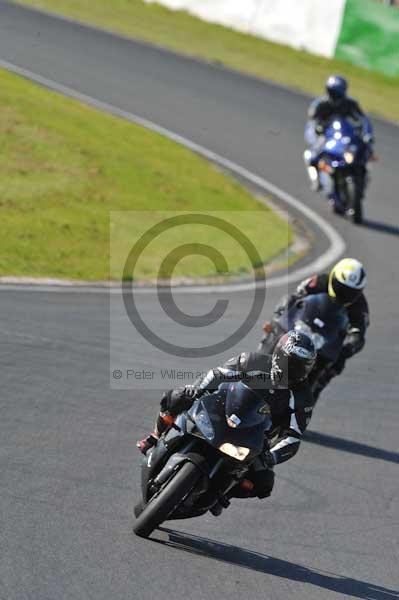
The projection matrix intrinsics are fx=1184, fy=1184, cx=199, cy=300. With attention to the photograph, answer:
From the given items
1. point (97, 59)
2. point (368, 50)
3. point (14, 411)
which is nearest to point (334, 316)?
point (14, 411)

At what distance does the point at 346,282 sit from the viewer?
1001 centimetres

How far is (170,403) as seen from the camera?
290 inches

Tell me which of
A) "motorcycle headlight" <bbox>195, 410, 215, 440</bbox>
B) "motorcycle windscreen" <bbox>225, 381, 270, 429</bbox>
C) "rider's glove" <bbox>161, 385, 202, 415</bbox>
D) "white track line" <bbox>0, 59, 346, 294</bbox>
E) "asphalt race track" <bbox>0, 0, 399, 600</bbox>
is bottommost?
"white track line" <bbox>0, 59, 346, 294</bbox>

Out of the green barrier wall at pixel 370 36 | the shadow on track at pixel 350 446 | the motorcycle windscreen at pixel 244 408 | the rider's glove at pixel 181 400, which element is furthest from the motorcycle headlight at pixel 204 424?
the green barrier wall at pixel 370 36

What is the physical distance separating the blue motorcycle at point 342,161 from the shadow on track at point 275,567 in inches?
494

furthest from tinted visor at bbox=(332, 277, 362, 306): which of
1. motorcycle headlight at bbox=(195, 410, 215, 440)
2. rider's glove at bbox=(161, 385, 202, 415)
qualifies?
motorcycle headlight at bbox=(195, 410, 215, 440)

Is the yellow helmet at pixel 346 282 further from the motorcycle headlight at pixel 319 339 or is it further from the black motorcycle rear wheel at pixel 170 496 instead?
the black motorcycle rear wheel at pixel 170 496

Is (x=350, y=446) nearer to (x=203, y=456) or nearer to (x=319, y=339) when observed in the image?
(x=319, y=339)

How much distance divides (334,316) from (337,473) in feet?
5.01

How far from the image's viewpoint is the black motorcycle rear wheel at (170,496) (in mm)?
6582

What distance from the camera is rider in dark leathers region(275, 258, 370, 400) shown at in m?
10.0

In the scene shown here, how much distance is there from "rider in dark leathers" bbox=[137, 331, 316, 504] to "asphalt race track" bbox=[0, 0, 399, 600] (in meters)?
0.51

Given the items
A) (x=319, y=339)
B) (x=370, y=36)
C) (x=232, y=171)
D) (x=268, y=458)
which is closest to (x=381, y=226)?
(x=232, y=171)

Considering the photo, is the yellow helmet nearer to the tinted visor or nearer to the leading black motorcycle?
the tinted visor
